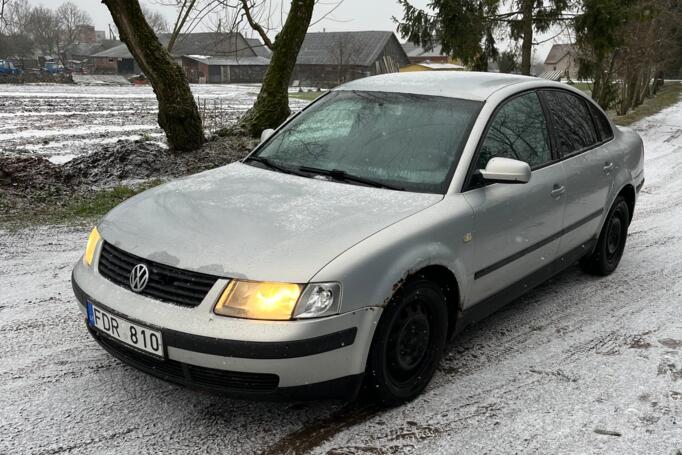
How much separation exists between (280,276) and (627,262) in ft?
13.3

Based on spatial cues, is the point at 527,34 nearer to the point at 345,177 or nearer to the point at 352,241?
the point at 345,177

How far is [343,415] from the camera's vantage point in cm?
314

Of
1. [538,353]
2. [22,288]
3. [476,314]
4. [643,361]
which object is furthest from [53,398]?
[643,361]

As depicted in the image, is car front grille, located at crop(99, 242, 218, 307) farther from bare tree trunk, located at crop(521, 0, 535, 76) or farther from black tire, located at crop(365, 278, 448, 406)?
bare tree trunk, located at crop(521, 0, 535, 76)

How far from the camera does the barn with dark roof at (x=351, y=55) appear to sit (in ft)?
207

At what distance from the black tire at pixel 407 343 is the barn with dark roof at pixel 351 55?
58.5m

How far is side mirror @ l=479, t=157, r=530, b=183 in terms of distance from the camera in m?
3.40

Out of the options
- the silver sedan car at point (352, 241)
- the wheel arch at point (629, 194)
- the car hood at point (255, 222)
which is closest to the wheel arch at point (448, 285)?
the silver sedan car at point (352, 241)

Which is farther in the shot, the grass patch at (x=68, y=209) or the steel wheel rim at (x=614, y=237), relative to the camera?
the grass patch at (x=68, y=209)

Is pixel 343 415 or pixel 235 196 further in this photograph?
pixel 235 196

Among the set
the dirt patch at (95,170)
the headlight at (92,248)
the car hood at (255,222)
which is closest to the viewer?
the car hood at (255,222)

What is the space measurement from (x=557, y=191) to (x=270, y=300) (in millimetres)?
2288

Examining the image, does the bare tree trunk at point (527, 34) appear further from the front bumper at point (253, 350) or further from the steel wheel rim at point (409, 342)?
the front bumper at point (253, 350)

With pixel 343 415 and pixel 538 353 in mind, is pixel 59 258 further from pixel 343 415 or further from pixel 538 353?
pixel 538 353
